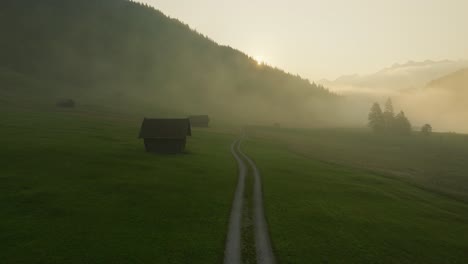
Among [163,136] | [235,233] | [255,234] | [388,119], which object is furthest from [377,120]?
[235,233]

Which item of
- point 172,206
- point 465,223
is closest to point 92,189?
point 172,206

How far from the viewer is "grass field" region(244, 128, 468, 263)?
24.8 m

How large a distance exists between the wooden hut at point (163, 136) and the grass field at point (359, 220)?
2046cm

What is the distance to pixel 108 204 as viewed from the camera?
1255 inches

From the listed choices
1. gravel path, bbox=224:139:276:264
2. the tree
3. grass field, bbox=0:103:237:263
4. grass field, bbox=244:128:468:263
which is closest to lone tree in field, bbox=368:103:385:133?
the tree

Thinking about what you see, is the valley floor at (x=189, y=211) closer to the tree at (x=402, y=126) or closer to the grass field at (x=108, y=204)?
the grass field at (x=108, y=204)

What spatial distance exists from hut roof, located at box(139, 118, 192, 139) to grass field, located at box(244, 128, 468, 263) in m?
20.7

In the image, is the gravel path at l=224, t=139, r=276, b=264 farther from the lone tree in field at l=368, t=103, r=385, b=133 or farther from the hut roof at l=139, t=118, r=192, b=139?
the lone tree in field at l=368, t=103, r=385, b=133

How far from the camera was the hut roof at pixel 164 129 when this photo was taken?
220 feet

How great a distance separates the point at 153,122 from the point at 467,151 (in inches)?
4202

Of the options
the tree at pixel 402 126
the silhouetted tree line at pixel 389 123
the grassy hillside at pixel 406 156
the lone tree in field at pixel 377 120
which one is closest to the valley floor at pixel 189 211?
the grassy hillside at pixel 406 156

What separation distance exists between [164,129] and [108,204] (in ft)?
122

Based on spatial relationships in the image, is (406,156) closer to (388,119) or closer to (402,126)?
(402,126)

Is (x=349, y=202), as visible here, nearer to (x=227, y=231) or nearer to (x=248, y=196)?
(x=248, y=196)
